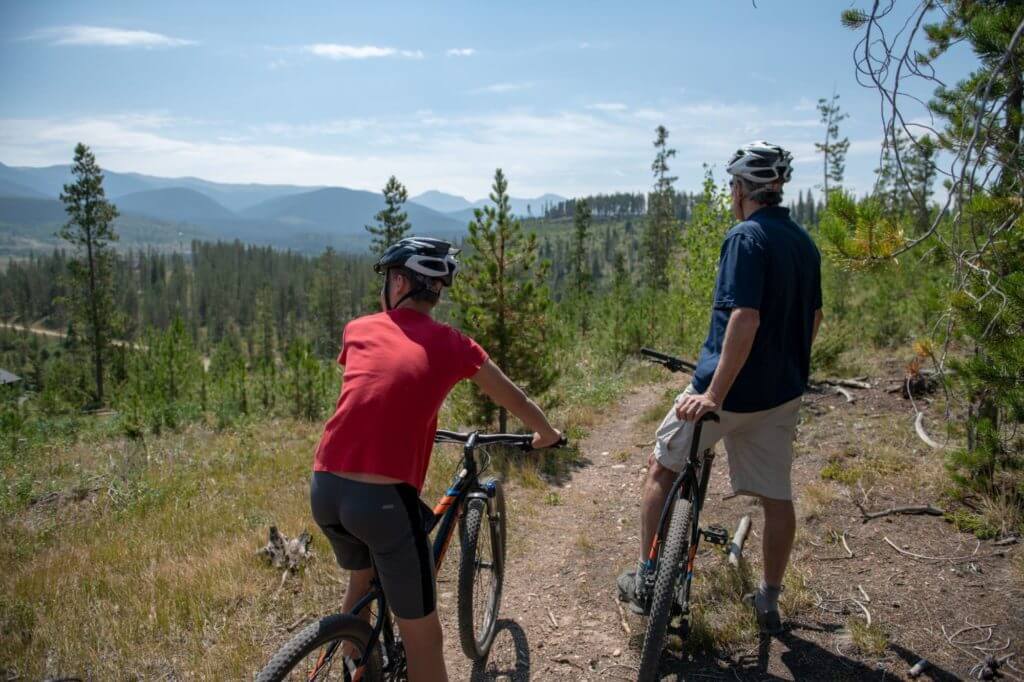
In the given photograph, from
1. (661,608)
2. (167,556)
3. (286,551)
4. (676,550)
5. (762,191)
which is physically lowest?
(167,556)

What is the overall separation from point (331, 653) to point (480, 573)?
4.89ft

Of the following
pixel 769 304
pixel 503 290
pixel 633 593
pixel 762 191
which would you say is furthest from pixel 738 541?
pixel 503 290

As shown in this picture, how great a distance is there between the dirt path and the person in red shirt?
5.07ft

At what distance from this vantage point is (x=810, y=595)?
389cm

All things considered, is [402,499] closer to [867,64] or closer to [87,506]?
[867,64]

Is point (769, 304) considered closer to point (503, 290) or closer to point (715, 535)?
point (715, 535)

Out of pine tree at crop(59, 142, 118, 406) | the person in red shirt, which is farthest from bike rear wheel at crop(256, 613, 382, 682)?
pine tree at crop(59, 142, 118, 406)

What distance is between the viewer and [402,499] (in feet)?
7.76

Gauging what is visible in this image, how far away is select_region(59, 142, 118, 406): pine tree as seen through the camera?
32125 mm

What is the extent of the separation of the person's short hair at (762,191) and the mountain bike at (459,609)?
1.61 metres

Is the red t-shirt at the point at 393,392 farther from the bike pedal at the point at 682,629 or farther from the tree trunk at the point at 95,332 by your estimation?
the tree trunk at the point at 95,332

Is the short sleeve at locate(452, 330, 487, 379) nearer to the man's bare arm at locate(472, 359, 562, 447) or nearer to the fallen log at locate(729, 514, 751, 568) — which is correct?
the man's bare arm at locate(472, 359, 562, 447)

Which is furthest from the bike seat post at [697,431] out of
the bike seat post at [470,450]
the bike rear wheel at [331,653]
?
the bike rear wheel at [331,653]

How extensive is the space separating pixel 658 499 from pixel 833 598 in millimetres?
1524
